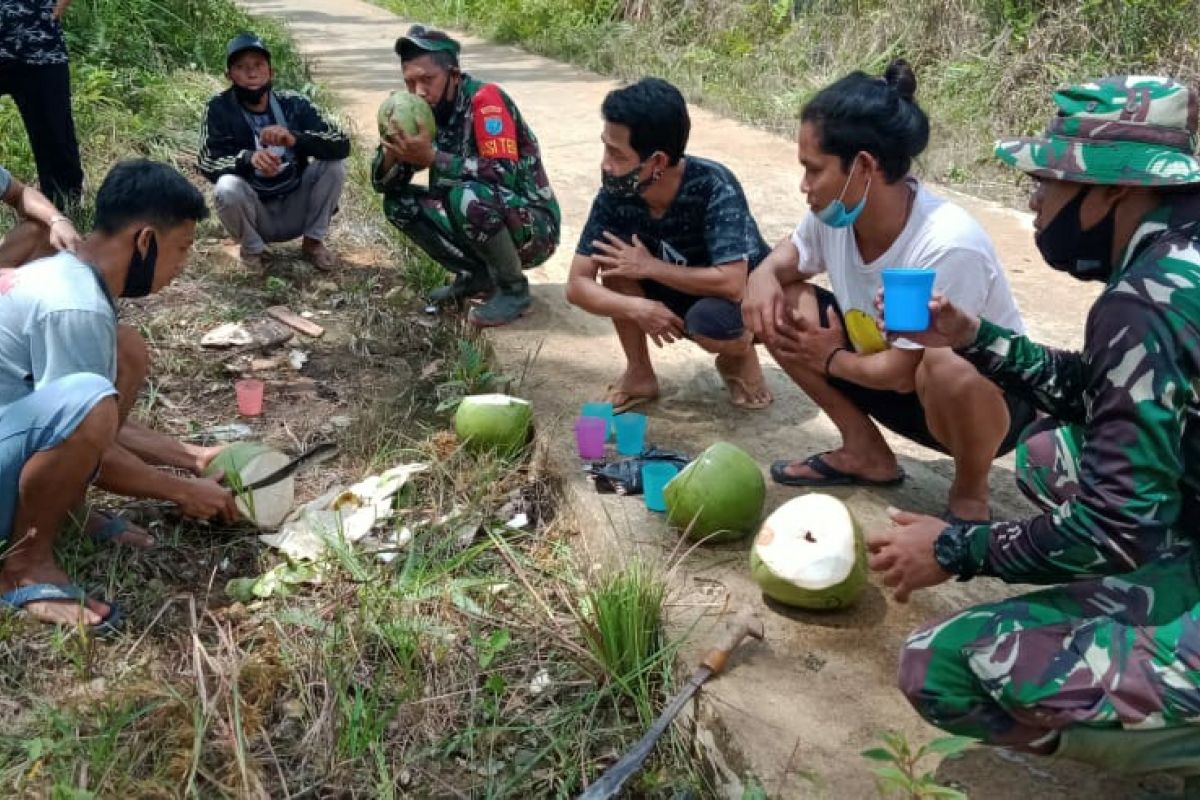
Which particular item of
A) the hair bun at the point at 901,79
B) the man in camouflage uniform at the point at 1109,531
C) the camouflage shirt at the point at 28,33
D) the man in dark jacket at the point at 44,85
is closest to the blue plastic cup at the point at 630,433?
the hair bun at the point at 901,79

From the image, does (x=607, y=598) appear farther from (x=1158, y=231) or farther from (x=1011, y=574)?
(x=1158, y=231)

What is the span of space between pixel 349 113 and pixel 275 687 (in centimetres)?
672

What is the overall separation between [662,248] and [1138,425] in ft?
7.22

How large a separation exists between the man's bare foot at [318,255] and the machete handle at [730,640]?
3.57 meters

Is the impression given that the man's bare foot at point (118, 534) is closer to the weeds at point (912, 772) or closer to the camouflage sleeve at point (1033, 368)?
the weeds at point (912, 772)

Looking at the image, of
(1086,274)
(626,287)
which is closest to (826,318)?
(626,287)

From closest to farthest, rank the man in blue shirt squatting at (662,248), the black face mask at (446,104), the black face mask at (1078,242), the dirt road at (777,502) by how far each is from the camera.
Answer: the black face mask at (1078,242)
the dirt road at (777,502)
the man in blue shirt squatting at (662,248)
the black face mask at (446,104)

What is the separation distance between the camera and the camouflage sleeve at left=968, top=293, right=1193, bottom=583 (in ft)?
6.08

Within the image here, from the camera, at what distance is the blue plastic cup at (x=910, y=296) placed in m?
2.33

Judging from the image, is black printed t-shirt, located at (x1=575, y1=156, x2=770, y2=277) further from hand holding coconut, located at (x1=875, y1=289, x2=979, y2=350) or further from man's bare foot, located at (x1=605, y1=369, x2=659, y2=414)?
hand holding coconut, located at (x1=875, y1=289, x2=979, y2=350)

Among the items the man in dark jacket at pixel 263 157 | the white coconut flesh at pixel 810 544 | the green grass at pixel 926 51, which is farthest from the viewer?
the green grass at pixel 926 51

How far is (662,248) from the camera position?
3867 millimetres

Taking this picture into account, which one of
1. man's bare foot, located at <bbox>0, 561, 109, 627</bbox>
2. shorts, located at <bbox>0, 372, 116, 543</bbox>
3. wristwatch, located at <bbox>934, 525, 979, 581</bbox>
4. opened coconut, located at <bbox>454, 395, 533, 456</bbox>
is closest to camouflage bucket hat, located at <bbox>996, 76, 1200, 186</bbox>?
wristwatch, located at <bbox>934, 525, 979, 581</bbox>

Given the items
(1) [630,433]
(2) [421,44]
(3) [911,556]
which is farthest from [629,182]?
(3) [911,556]
